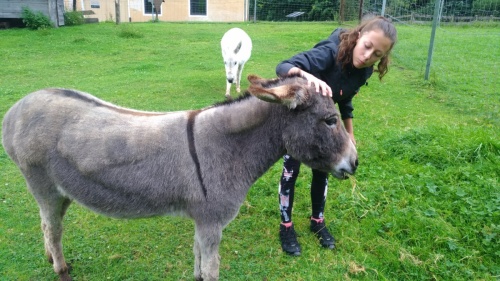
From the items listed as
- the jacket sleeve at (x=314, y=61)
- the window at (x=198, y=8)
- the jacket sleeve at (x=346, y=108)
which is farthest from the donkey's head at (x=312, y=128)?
the window at (x=198, y=8)

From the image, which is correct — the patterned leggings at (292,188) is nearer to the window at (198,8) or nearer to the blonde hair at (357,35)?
the blonde hair at (357,35)

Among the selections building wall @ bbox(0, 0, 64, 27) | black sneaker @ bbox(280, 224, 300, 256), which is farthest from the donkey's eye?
building wall @ bbox(0, 0, 64, 27)

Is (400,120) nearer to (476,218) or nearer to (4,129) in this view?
(476,218)

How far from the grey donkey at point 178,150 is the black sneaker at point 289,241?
3.12 ft

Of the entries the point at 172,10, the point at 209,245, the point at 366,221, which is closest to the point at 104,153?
the point at 209,245

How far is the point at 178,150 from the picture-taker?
231 cm

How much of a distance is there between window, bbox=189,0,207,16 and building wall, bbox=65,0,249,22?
32 centimetres

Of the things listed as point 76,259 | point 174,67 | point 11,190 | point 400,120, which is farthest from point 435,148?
point 174,67

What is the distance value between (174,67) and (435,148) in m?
7.37

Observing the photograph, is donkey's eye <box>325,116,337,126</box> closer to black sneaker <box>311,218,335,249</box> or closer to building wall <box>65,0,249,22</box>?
black sneaker <box>311,218,335,249</box>

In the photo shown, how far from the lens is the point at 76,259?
311 centimetres

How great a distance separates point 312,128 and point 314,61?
61cm

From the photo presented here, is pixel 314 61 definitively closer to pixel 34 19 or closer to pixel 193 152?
pixel 193 152

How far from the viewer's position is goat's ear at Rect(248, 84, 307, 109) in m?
2.01
